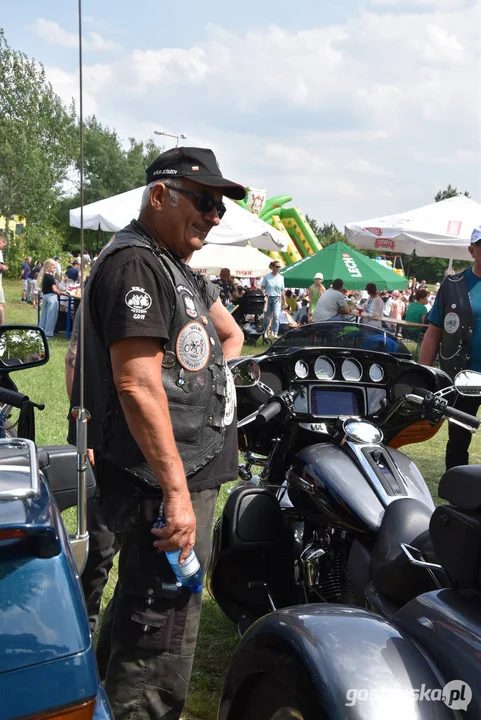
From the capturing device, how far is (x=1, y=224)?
4091 centimetres

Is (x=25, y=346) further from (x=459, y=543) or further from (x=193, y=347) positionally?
(x=459, y=543)

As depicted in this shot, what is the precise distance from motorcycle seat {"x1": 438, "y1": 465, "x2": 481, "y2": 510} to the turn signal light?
862 millimetres

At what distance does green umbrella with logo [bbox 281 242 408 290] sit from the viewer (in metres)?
16.9

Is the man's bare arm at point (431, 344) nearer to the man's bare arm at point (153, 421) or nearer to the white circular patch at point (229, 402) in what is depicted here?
the white circular patch at point (229, 402)

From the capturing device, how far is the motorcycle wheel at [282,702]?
153 cm

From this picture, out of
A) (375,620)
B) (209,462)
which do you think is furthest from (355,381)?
(375,620)

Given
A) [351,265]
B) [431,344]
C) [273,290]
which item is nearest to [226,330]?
[431,344]

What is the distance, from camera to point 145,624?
2.04m

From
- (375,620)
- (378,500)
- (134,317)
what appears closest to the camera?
(375,620)

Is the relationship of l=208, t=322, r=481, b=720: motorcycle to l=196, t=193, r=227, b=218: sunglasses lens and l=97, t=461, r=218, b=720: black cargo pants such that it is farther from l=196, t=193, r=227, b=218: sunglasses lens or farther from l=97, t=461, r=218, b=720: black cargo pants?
l=196, t=193, r=227, b=218: sunglasses lens

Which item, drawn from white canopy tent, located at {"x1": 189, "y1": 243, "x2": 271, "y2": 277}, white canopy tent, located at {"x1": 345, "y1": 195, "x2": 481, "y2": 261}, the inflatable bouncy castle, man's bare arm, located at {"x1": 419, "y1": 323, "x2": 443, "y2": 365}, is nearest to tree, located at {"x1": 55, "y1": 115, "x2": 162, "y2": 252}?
the inflatable bouncy castle

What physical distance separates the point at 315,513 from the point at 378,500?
31 centimetres

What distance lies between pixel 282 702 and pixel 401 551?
26.0 inches

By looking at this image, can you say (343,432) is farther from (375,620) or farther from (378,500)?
(375,620)
